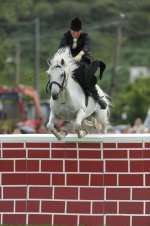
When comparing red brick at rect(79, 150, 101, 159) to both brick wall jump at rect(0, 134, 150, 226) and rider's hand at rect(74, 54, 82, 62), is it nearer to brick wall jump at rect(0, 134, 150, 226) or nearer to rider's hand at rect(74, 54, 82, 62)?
brick wall jump at rect(0, 134, 150, 226)

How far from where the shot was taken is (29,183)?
14.3 m

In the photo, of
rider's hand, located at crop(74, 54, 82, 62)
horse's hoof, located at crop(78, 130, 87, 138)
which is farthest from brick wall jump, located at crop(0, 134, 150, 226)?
rider's hand, located at crop(74, 54, 82, 62)

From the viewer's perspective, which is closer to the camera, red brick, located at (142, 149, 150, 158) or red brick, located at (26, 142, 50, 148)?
red brick, located at (142, 149, 150, 158)

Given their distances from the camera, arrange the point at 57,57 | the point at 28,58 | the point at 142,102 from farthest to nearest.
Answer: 1. the point at 28,58
2. the point at 142,102
3. the point at 57,57

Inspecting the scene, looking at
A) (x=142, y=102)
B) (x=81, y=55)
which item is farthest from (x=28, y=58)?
(x=81, y=55)

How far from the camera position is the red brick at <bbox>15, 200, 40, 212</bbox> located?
46.9 ft

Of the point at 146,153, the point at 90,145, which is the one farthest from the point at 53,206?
the point at 146,153

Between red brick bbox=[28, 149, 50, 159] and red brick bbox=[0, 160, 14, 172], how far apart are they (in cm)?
28

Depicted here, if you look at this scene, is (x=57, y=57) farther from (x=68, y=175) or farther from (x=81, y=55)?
(x=68, y=175)

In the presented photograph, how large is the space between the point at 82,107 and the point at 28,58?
287 ft

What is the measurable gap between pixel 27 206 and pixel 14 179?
41 centimetres

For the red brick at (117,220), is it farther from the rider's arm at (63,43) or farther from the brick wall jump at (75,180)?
the rider's arm at (63,43)

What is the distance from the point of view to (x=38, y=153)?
1430 centimetres

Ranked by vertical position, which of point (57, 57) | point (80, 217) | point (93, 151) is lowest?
point (80, 217)
